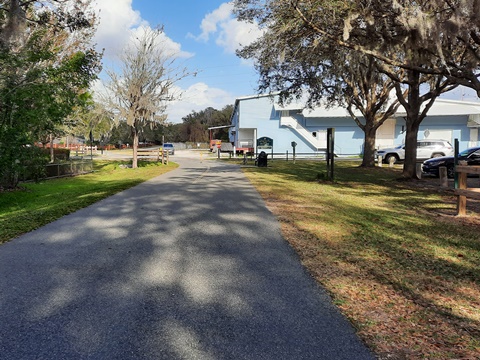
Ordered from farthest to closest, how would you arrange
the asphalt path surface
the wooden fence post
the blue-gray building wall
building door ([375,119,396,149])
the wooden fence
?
the blue-gray building wall → building door ([375,119,396,149]) → the wooden fence post → the wooden fence → the asphalt path surface

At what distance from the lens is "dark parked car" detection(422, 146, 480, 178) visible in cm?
1593

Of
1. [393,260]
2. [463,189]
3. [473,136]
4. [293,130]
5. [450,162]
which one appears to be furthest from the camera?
[293,130]

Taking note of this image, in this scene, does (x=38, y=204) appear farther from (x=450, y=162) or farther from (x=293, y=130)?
(x=293, y=130)

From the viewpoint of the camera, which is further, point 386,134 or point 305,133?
point 305,133

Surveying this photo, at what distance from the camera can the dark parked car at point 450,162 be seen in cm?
1593

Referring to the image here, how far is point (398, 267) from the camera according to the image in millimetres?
4672

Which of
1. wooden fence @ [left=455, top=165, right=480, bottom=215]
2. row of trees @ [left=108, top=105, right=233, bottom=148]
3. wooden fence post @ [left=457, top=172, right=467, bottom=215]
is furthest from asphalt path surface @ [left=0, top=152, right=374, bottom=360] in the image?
row of trees @ [left=108, top=105, right=233, bottom=148]

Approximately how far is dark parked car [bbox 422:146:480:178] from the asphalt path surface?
13.2 meters

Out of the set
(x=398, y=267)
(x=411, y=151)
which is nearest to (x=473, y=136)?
(x=411, y=151)

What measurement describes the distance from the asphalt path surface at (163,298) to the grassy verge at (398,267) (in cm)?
28

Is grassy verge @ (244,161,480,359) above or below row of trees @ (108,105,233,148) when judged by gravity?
below

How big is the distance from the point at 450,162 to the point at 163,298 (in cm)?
1661

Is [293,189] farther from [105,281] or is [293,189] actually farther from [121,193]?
[105,281]

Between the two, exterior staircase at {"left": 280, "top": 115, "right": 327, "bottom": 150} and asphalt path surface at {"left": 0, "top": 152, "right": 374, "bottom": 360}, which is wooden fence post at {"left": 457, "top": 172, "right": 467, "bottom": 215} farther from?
exterior staircase at {"left": 280, "top": 115, "right": 327, "bottom": 150}
